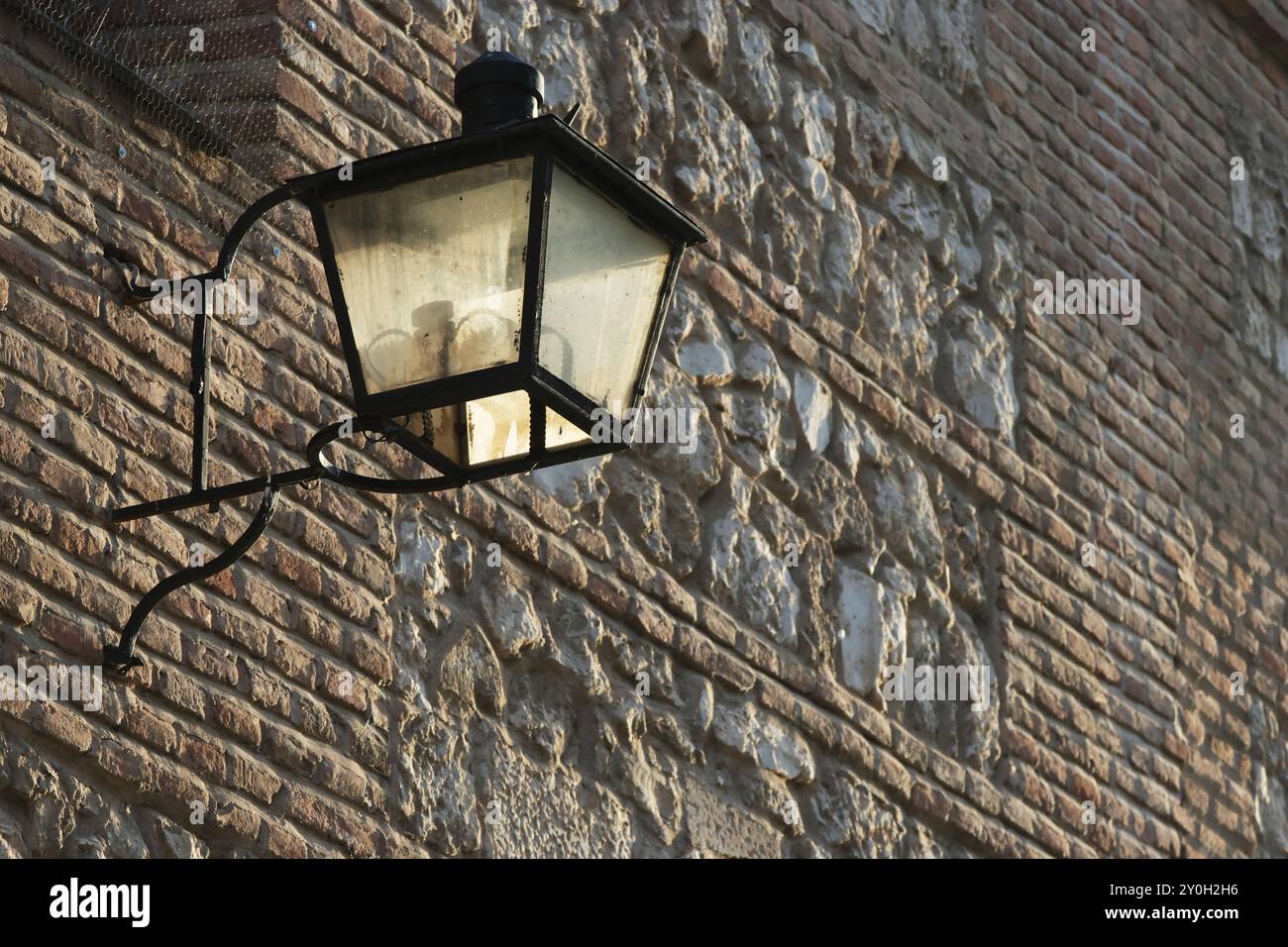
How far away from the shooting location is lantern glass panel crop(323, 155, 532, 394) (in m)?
3.31

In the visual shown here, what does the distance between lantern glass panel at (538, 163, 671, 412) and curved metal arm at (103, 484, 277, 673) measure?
1.73 ft

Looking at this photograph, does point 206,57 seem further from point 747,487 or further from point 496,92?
point 747,487

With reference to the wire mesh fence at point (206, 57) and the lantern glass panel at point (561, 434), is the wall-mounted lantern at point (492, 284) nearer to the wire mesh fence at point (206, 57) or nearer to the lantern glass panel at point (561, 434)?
the lantern glass panel at point (561, 434)

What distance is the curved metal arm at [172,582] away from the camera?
11.7ft

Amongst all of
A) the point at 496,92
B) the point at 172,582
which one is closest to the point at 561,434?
the point at 496,92

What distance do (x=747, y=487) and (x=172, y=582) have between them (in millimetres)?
1850

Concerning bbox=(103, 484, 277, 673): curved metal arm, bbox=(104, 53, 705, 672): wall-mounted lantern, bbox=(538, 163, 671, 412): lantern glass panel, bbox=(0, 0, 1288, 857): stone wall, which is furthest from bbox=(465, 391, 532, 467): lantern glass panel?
bbox=(0, 0, 1288, 857): stone wall

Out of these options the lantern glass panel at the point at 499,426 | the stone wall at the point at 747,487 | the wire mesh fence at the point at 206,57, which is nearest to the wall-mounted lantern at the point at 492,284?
the lantern glass panel at the point at 499,426

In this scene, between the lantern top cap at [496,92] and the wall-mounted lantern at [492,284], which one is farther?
the lantern top cap at [496,92]

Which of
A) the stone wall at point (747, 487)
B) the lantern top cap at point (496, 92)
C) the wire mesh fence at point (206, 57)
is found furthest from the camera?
the wire mesh fence at point (206, 57)

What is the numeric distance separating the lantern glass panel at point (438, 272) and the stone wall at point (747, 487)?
2.04 feet

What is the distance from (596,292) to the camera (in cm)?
340

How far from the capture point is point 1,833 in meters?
3.49

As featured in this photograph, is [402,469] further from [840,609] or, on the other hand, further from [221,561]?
[840,609]
